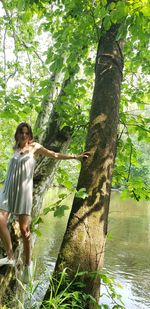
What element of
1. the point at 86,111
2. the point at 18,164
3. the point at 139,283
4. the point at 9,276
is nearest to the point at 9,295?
the point at 9,276

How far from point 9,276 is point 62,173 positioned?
1.87m

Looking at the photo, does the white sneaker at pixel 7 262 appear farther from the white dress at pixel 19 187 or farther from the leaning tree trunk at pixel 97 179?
the leaning tree trunk at pixel 97 179

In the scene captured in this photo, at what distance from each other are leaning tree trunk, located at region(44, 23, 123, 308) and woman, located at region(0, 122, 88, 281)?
1.78ft

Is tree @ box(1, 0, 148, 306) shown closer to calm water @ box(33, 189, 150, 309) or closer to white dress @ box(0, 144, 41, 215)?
white dress @ box(0, 144, 41, 215)

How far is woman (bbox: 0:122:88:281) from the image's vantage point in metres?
3.79

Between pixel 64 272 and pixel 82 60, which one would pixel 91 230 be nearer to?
pixel 64 272

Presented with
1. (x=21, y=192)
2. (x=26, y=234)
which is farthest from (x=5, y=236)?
(x=21, y=192)

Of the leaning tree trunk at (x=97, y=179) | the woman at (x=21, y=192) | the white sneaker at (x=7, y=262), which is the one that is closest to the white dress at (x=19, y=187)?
the woman at (x=21, y=192)

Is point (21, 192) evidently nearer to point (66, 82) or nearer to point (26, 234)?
point (26, 234)

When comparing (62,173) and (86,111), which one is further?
(62,173)

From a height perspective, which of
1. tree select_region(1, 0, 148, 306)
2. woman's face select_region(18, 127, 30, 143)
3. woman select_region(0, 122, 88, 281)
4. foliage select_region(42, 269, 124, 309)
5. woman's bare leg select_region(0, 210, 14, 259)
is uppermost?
tree select_region(1, 0, 148, 306)

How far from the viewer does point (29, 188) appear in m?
3.95

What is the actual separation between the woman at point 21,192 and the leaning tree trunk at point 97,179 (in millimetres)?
543

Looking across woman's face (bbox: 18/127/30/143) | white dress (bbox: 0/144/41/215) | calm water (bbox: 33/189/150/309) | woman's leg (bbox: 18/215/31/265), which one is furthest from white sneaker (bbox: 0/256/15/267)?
calm water (bbox: 33/189/150/309)
